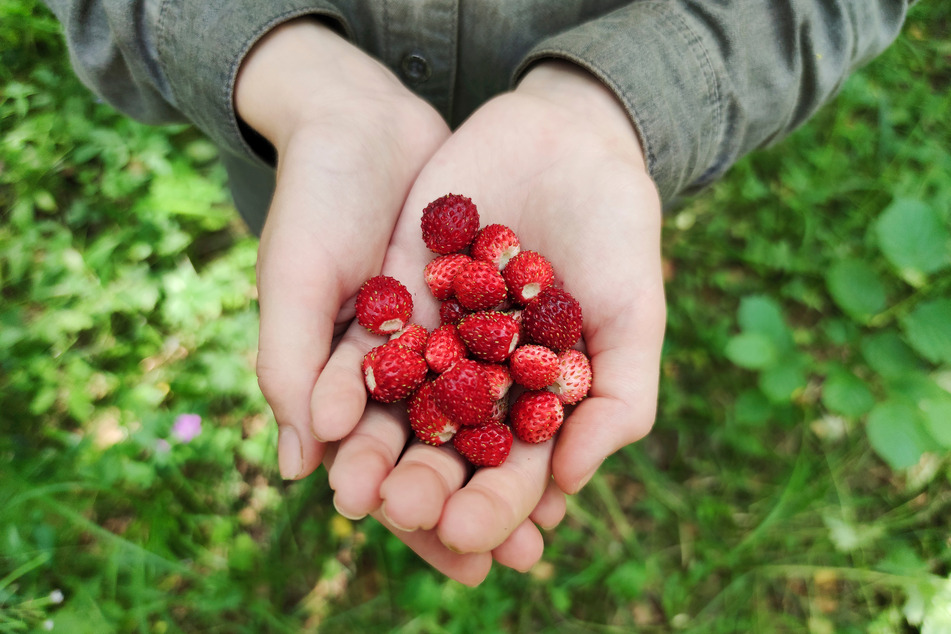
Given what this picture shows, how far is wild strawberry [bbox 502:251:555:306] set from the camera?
1830 millimetres

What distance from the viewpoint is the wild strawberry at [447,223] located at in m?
1.81

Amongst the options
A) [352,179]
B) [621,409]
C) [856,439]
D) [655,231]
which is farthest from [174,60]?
[856,439]

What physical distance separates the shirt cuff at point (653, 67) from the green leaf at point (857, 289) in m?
1.16

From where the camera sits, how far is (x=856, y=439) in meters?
2.76

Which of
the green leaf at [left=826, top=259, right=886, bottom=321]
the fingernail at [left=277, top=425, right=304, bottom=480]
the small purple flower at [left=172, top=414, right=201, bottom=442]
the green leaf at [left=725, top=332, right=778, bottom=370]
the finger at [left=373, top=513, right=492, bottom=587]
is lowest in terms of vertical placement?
the small purple flower at [left=172, top=414, right=201, bottom=442]

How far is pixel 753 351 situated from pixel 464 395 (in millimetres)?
1365

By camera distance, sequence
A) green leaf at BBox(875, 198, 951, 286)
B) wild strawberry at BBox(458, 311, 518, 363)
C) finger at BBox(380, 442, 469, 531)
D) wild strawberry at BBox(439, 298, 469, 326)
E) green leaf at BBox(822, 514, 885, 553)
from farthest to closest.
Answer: green leaf at BBox(822, 514, 885, 553) < green leaf at BBox(875, 198, 951, 286) < wild strawberry at BBox(439, 298, 469, 326) < wild strawberry at BBox(458, 311, 518, 363) < finger at BBox(380, 442, 469, 531)

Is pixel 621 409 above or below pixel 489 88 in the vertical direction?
below

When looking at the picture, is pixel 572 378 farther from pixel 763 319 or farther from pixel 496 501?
pixel 763 319

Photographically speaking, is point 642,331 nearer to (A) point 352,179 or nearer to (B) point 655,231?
(B) point 655,231

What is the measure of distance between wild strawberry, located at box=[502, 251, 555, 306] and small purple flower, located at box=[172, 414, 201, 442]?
4.06ft

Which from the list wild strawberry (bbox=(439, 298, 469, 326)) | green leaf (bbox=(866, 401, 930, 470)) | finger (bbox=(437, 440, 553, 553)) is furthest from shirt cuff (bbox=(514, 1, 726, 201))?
green leaf (bbox=(866, 401, 930, 470))

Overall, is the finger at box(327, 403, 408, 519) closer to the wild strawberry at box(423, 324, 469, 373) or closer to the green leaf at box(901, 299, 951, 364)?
the wild strawberry at box(423, 324, 469, 373)

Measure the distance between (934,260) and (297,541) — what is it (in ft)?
8.29
